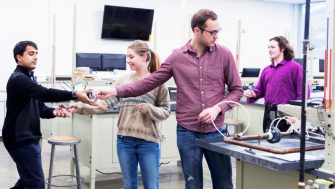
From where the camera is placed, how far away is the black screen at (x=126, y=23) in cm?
766

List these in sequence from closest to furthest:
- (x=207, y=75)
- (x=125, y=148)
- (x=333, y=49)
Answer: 1. (x=333, y=49)
2. (x=207, y=75)
3. (x=125, y=148)

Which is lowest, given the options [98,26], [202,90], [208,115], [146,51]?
[208,115]

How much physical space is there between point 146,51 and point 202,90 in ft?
1.96

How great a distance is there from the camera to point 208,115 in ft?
5.94

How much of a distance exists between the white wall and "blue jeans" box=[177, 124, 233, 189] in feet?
9.50

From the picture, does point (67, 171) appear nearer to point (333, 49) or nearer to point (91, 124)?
point (91, 124)

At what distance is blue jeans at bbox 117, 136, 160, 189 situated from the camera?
2316mm

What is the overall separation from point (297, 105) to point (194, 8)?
7.23m

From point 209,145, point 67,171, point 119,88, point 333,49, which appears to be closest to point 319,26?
point 333,49

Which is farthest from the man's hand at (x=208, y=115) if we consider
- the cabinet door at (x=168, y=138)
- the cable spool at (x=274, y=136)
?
the cabinet door at (x=168, y=138)

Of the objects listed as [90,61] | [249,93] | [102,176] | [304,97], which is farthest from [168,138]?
[90,61]

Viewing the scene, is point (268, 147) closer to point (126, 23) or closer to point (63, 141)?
point (63, 141)

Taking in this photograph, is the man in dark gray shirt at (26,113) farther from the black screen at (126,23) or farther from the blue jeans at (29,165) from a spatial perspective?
the black screen at (126,23)

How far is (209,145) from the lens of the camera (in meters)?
1.81
